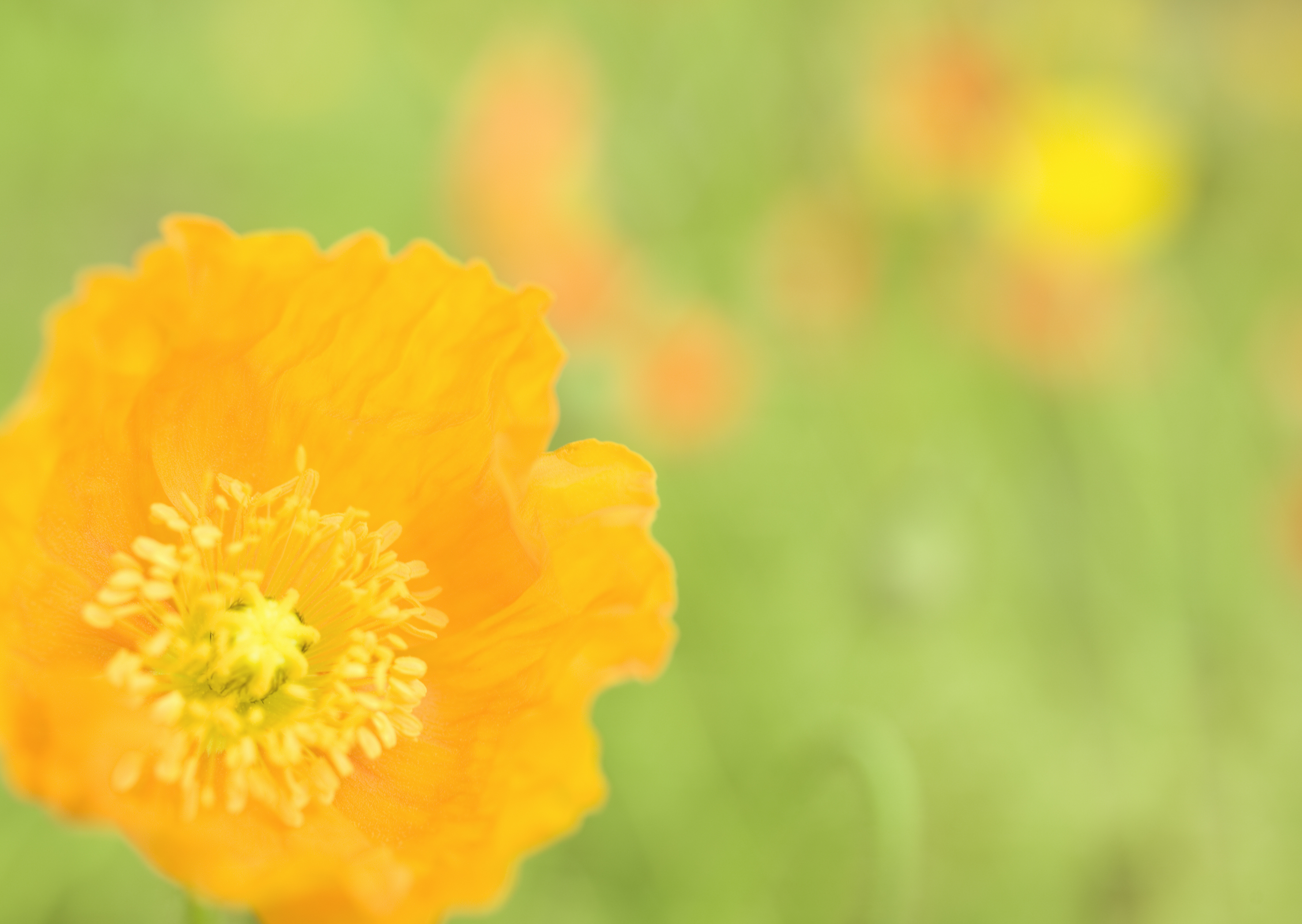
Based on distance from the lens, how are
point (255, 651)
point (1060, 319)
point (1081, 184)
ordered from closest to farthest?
point (255, 651) → point (1060, 319) → point (1081, 184)

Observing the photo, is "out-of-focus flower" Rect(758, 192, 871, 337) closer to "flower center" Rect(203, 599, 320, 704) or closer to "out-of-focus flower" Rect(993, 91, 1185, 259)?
"out-of-focus flower" Rect(993, 91, 1185, 259)

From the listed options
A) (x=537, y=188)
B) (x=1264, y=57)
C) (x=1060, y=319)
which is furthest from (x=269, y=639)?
(x=1264, y=57)

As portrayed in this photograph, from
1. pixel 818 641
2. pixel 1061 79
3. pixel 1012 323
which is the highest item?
pixel 1061 79

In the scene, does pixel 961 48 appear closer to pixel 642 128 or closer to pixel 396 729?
pixel 642 128

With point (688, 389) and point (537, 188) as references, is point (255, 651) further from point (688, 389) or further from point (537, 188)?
point (537, 188)

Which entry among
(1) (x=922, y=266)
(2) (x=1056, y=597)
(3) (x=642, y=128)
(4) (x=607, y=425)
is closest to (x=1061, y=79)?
(1) (x=922, y=266)
